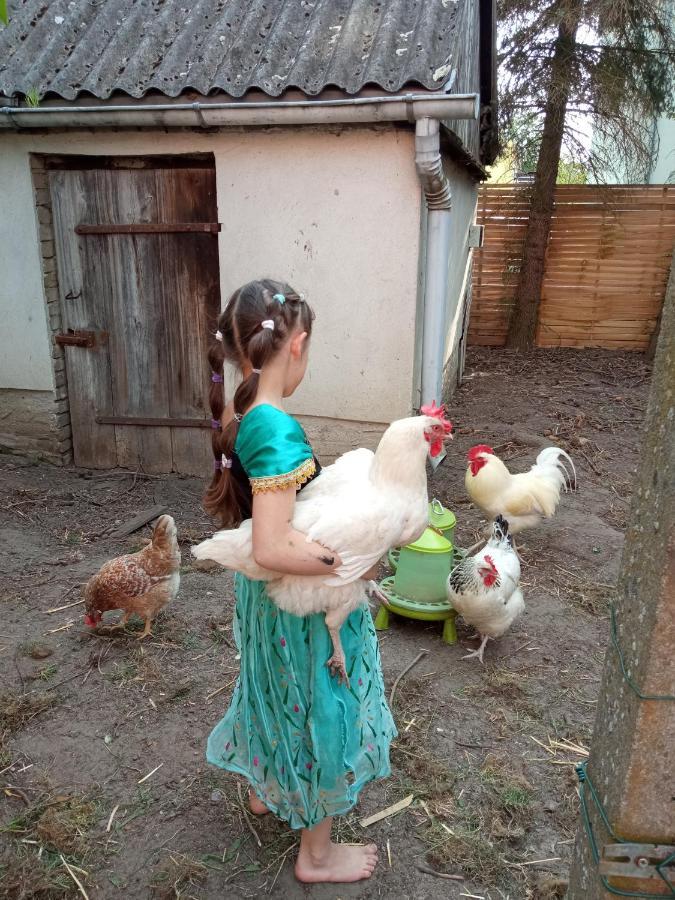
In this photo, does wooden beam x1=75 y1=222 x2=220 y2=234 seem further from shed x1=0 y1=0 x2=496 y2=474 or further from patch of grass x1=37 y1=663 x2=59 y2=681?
patch of grass x1=37 y1=663 x2=59 y2=681

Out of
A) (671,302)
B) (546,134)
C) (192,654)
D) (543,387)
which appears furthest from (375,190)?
(546,134)

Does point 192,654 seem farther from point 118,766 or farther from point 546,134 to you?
point 546,134

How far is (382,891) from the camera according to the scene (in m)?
2.31

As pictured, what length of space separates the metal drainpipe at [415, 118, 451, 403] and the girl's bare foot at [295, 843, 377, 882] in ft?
11.8

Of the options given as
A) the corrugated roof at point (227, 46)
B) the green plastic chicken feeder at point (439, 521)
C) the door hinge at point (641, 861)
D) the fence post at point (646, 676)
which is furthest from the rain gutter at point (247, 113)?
the door hinge at point (641, 861)

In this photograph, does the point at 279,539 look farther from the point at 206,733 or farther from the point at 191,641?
the point at 191,641

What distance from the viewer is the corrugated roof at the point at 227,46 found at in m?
4.64

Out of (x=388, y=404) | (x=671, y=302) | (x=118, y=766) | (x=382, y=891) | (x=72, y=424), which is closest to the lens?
(x=671, y=302)

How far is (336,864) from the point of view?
Answer: 2.34 meters

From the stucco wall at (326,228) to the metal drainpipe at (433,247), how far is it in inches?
5.6

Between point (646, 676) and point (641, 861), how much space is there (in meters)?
0.40

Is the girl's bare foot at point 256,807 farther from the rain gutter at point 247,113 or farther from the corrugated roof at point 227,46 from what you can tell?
the corrugated roof at point 227,46

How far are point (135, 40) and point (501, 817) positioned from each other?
5.84 metres

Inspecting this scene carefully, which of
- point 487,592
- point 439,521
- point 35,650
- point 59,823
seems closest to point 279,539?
point 59,823
